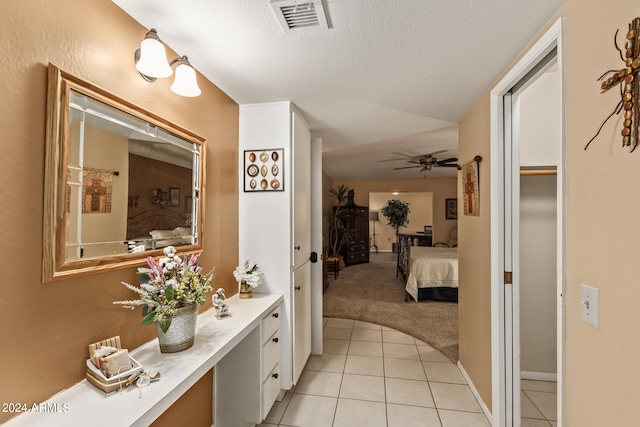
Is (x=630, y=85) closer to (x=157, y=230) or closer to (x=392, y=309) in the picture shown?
(x=157, y=230)

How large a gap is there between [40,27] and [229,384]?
1936 millimetres

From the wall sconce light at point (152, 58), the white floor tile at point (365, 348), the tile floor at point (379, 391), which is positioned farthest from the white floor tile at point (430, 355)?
the wall sconce light at point (152, 58)

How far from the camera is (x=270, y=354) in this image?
1908 millimetres

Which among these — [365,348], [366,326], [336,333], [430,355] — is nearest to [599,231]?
[430,355]

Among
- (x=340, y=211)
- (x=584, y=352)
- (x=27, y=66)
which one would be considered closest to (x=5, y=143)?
(x=27, y=66)

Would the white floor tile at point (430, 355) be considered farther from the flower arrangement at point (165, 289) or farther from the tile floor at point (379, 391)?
the flower arrangement at point (165, 289)

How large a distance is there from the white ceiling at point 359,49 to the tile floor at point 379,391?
230 cm

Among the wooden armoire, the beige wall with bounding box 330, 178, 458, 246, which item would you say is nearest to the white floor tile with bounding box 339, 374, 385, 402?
the wooden armoire

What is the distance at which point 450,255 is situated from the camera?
4.94 m

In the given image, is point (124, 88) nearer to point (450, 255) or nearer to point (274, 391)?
point (274, 391)

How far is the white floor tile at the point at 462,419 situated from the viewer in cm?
196

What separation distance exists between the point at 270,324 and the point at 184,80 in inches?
59.7

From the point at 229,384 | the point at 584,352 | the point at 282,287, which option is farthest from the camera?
the point at 282,287

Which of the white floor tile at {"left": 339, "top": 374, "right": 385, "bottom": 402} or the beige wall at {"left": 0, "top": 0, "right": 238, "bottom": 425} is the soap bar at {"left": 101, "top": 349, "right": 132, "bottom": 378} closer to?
the beige wall at {"left": 0, "top": 0, "right": 238, "bottom": 425}
